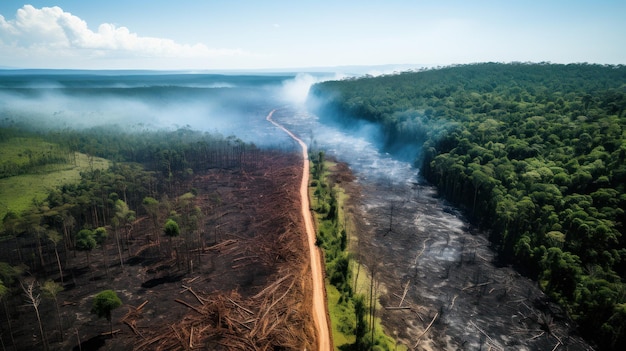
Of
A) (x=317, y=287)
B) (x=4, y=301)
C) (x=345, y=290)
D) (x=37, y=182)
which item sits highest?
(x=37, y=182)

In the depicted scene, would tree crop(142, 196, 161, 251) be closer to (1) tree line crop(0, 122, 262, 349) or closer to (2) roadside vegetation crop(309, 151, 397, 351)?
(1) tree line crop(0, 122, 262, 349)

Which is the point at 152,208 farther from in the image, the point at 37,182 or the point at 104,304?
the point at 37,182

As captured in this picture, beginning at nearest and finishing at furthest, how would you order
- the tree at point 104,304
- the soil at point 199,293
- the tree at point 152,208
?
the tree at point 104,304 < the soil at point 199,293 < the tree at point 152,208

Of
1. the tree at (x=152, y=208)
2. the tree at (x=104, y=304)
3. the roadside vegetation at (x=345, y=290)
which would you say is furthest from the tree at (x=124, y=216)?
the roadside vegetation at (x=345, y=290)

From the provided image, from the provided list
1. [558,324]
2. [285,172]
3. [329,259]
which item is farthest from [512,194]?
[285,172]

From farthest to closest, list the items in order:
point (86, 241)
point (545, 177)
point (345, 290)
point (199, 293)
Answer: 1. point (545, 177)
2. point (86, 241)
3. point (345, 290)
4. point (199, 293)

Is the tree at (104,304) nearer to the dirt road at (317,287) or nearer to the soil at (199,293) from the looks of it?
the soil at (199,293)

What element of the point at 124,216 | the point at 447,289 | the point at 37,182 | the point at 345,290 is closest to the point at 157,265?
the point at 124,216
